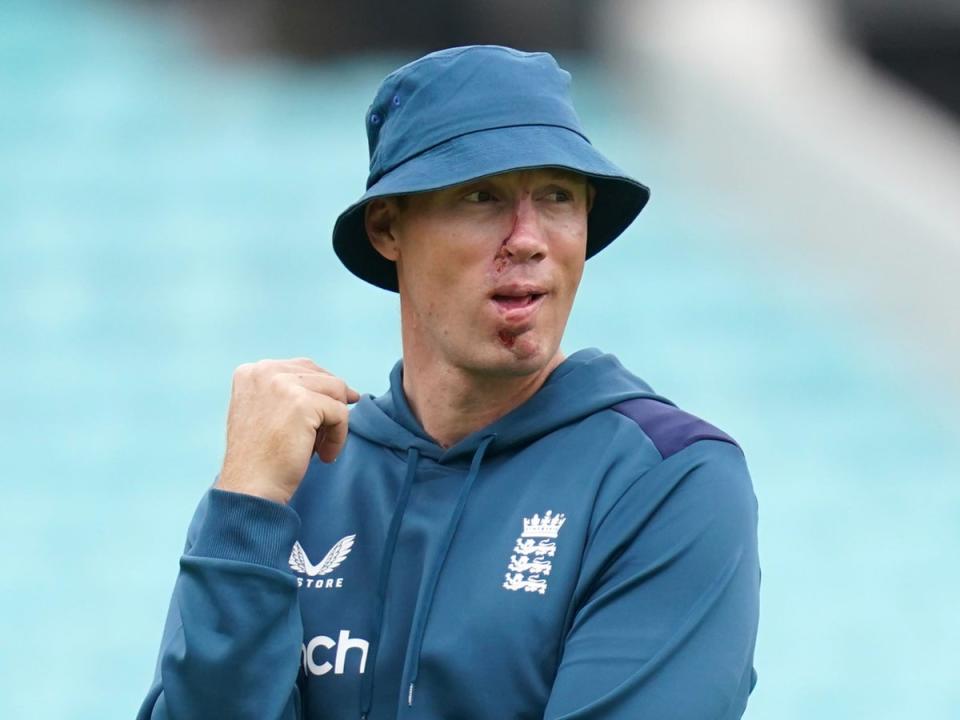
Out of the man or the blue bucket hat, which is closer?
the man

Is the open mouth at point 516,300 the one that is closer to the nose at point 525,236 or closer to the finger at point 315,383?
the nose at point 525,236

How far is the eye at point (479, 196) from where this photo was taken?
195 centimetres

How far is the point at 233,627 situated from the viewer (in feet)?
5.97

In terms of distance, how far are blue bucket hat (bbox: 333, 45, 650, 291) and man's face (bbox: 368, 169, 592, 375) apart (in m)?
0.04

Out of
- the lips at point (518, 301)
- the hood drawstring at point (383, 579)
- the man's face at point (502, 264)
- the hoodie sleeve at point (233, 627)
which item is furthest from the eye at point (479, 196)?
the hoodie sleeve at point (233, 627)

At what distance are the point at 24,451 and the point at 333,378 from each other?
4.50m

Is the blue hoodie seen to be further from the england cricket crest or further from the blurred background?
the blurred background

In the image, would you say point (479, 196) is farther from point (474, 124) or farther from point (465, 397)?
point (465, 397)

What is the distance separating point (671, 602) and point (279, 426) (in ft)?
1.66

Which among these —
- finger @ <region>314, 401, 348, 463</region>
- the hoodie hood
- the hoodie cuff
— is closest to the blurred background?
the hoodie hood

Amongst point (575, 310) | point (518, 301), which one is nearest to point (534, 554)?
point (518, 301)

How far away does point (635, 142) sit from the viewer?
24.5 feet

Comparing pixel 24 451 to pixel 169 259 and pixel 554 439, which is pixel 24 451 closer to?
pixel 169 259

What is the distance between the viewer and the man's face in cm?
193
